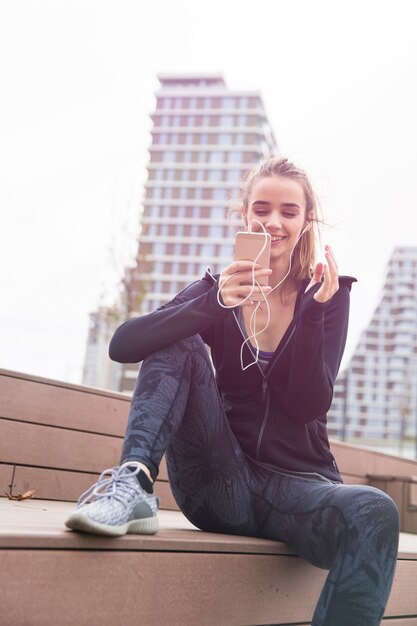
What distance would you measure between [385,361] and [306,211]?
80375 millimetres

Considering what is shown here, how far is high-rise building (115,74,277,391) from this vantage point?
58.4 meters

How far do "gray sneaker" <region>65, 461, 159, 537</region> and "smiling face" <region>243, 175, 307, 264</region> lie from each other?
765 mm

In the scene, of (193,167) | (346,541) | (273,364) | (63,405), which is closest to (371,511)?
(346,541)

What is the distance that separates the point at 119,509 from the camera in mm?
1301

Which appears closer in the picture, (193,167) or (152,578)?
(152,578)

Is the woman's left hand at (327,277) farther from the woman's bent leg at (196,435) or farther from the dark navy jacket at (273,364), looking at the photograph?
the woman's bent leg at (196,435)

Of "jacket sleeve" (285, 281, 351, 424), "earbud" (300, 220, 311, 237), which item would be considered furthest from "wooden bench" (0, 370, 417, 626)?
"earbud" (300, 220, 311, 237)

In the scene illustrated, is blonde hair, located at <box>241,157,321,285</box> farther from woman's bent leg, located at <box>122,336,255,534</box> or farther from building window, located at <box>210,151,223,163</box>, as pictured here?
building window, located at <box>210,151,223,163</box>

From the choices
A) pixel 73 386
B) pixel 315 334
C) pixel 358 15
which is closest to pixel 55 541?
pixel 315 334

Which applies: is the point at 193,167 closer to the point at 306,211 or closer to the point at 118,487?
the point at 306,211

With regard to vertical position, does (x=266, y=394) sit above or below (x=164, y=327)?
below

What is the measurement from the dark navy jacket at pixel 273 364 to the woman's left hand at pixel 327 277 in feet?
0.10

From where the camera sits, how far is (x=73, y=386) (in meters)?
2.84

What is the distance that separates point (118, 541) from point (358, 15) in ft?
119
